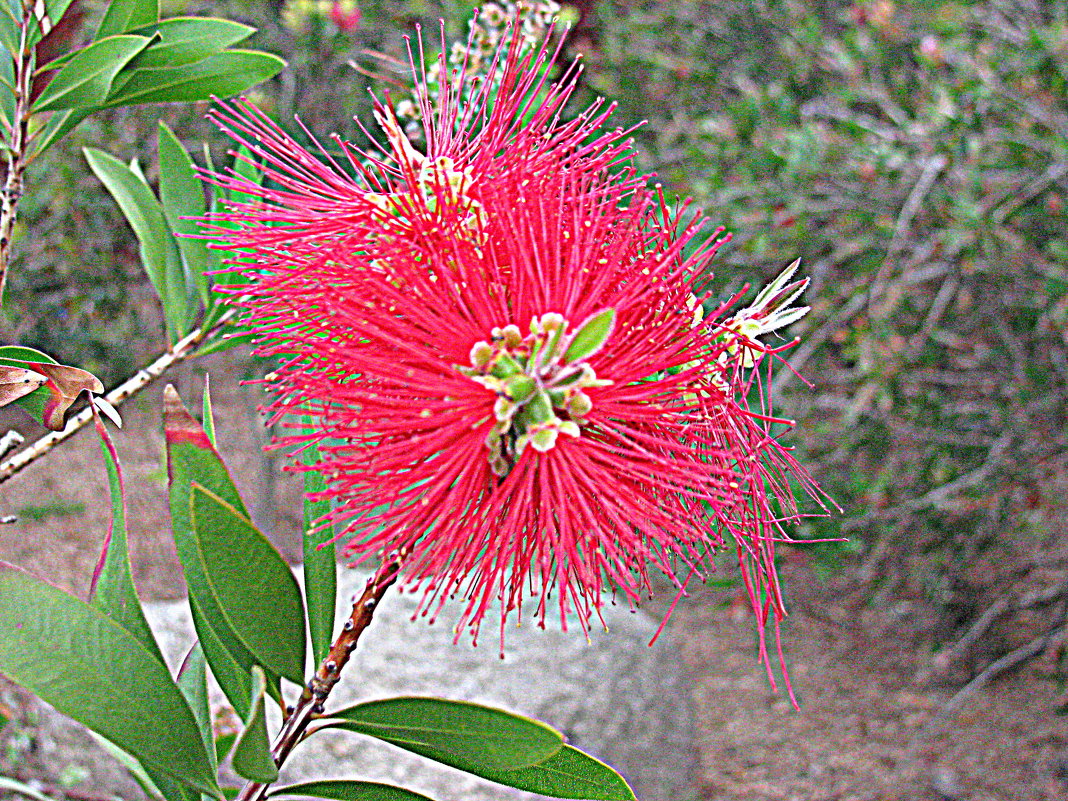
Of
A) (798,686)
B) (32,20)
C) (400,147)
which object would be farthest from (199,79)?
(798,686)

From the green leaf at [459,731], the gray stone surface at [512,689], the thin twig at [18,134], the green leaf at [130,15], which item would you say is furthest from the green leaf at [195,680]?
the gray stone surface at [512,689]

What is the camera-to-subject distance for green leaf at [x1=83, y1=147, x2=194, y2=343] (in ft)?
3.24

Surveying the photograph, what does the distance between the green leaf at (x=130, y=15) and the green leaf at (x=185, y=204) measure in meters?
0.11

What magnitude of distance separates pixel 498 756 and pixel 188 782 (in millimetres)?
226

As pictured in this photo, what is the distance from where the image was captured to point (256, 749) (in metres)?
0.61

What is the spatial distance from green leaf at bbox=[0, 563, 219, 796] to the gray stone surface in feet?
5.14

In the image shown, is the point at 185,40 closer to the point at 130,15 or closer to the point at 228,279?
the point at 130,15

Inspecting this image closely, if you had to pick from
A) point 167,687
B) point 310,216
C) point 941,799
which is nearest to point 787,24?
point 941,799

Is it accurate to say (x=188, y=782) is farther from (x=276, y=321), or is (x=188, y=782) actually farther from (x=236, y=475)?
(x=236, y=475)

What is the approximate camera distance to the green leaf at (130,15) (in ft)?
3.00

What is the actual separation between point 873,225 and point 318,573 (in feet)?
7.51

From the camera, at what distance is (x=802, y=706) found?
3199mm

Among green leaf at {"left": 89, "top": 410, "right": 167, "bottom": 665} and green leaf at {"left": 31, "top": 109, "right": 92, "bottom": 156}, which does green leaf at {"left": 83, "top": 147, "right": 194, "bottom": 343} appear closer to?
green leaf at {"left": 31, "top": 109, "right": 92, "bottom": 156}

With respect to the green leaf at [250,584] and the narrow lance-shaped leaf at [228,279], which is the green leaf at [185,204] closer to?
the narrow lance-shaped leaf at [228,279]
